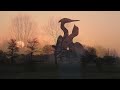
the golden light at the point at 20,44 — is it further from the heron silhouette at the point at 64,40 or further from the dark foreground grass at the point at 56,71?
the heron silhouette at the point at 64,40

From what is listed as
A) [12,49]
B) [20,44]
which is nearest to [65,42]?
[20,44]

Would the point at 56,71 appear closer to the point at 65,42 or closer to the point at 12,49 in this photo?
the point at 65,42

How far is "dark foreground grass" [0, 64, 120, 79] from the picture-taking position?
5527 millimetres

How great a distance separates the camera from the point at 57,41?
Answer: 5590 mm

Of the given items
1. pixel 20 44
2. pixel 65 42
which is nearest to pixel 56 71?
pixel 65 42

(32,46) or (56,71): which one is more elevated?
(32,46)

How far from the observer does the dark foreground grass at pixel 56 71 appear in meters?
5.53

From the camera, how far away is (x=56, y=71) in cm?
558

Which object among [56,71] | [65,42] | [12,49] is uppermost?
[65,42]

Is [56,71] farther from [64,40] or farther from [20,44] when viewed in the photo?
[20,44]

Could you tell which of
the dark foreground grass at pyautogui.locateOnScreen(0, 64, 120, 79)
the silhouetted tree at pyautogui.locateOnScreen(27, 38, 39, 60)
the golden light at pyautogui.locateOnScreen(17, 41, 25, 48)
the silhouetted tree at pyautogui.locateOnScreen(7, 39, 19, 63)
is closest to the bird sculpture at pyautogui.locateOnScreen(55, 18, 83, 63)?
the dark foreground grass at pyautogui.locateOnScreen(0, 64, 120, 79)

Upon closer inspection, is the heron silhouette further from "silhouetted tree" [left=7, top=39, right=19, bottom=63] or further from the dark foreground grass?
"silhouetted tree" [left=7, top=39, right=19, bottom=63]
